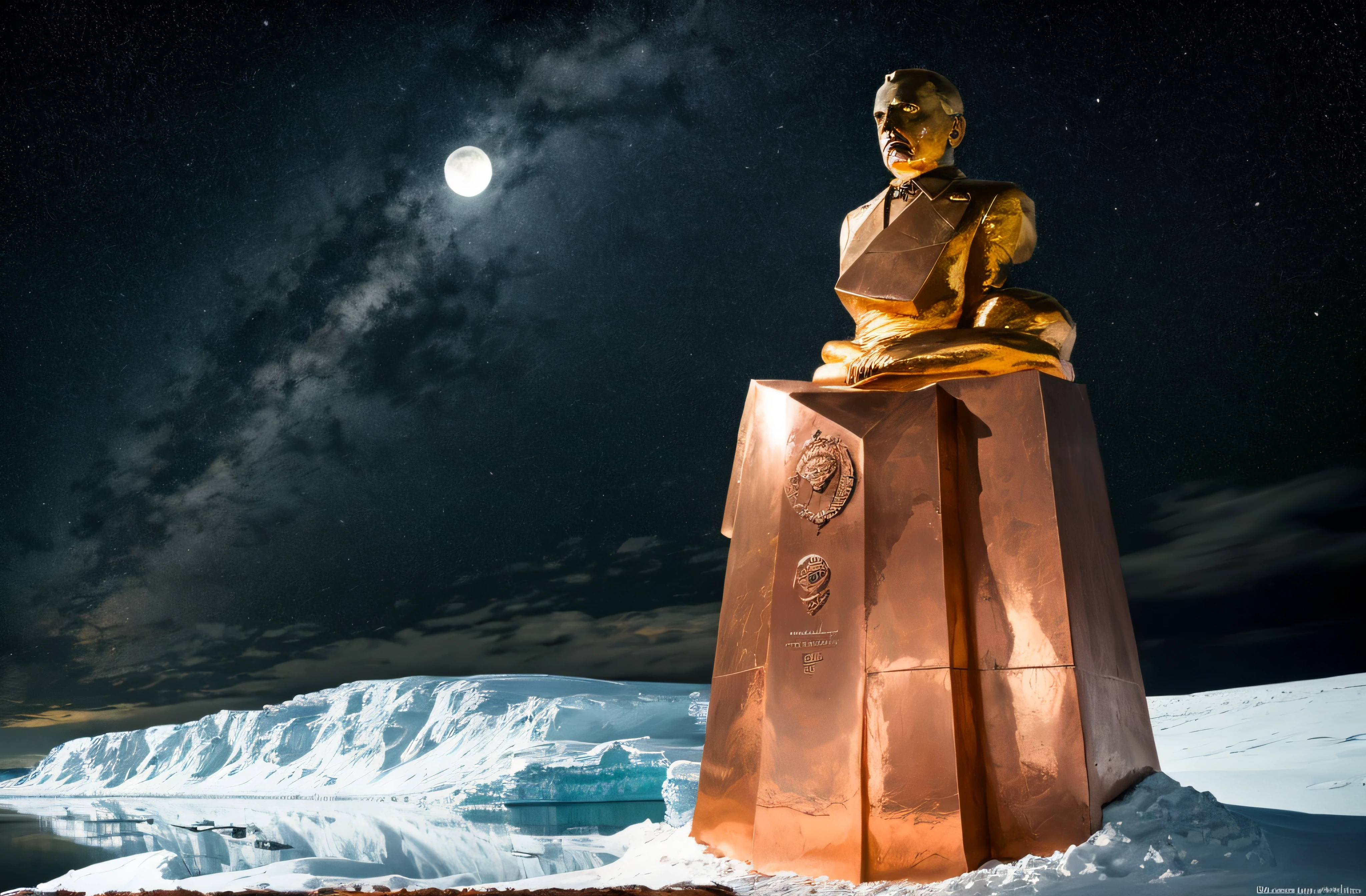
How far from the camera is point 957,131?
9.28m

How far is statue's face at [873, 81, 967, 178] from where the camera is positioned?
904cm

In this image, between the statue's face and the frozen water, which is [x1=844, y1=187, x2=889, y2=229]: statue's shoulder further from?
the frozen water

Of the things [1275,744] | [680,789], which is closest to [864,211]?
[1275,744]

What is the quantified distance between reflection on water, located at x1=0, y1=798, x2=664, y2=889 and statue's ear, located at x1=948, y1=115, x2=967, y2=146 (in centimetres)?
886

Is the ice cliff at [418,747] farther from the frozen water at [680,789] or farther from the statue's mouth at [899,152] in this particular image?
the statue's mouth at [899,152]

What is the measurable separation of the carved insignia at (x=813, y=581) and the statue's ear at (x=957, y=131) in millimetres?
4530

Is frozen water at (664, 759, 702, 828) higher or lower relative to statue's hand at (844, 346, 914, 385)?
lower

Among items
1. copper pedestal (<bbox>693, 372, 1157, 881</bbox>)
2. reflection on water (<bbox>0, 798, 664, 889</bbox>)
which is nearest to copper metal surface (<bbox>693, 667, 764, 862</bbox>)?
copper pedestal (<bbox>693, 372, 1157, 881</bbox>)

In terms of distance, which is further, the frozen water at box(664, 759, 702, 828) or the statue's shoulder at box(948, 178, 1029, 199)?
the frozen water at box(664, 759, 702, 828)

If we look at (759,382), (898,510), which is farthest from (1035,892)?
(759,382)

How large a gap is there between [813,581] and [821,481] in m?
0.88

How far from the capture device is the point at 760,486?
28.6 ft

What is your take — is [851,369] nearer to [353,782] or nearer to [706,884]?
[706,884]

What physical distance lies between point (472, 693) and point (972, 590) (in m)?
122
